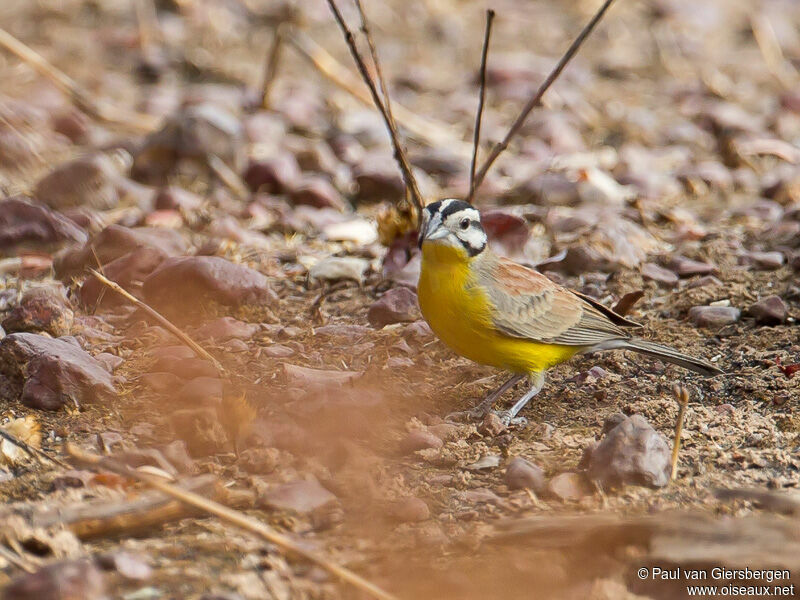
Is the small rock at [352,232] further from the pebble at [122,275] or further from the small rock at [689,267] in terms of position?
the small rock at [689,267]

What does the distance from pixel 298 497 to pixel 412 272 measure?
7.77ft

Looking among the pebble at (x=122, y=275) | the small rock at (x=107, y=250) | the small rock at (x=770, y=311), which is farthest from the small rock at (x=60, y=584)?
the small rock at (x=770, y=311)

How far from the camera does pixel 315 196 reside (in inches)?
287

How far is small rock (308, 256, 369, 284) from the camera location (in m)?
5.99

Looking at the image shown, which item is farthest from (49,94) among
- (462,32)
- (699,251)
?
(699,251)

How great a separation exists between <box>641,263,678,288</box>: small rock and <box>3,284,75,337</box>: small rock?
3096 millimetres

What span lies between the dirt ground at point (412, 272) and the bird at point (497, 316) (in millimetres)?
153

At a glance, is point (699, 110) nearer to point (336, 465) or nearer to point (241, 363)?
point (241, 363)

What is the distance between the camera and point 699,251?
6.24 m

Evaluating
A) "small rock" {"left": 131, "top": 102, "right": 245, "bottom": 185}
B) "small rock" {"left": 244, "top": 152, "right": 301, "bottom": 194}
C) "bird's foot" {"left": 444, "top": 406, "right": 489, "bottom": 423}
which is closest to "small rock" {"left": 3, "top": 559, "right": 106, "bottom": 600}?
"bird's foot" {"left": 444, "top": 406, "right": 489, "bottom": 423}

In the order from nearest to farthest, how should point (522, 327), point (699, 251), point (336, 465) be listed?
point (336, 465), point (522, 327), point (699, 251)

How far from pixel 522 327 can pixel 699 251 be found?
1.91 metres

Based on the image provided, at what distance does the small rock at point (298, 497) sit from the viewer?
3533 millimetres

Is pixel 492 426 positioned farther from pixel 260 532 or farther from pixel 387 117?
pixel 387 117
